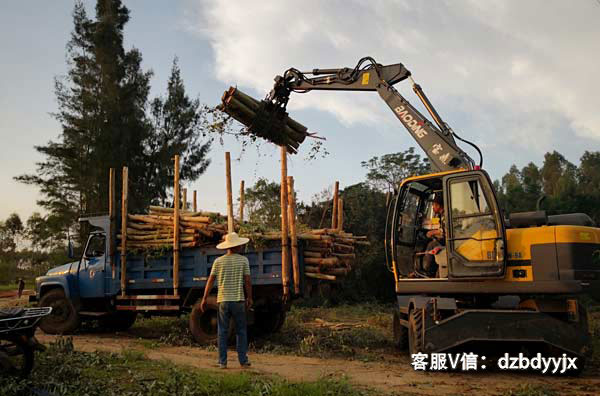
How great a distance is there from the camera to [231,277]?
7078mm

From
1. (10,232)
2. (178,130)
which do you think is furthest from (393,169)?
(10,232)

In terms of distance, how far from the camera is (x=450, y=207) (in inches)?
289

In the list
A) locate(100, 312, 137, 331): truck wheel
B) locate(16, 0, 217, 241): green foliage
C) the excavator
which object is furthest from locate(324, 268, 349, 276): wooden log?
locate(16, 0, 217, 241): green foliage

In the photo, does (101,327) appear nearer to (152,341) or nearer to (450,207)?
(152,341)

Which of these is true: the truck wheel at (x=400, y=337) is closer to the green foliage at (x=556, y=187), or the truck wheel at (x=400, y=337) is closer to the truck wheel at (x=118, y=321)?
the green foliage at (x=556, y=187)

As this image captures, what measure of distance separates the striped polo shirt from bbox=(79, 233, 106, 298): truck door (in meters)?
4.84

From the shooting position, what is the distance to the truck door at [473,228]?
22.8ft

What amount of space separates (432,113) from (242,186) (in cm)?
506

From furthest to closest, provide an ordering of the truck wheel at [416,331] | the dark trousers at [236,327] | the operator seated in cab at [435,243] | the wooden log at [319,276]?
the wooden log at [319,276] → the operator seated in cab at [435,243] → the truck wheel at [416,331] → the dark trousers at [236,327]

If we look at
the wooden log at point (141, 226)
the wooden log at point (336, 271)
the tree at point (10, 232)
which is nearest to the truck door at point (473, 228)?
the wooden log at point (336, 271)

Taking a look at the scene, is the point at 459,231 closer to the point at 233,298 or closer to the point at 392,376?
the point at 392,376

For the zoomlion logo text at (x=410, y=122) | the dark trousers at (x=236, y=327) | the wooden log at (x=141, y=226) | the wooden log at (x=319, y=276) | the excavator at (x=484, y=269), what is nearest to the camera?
the excavator at (x=484, y=269)

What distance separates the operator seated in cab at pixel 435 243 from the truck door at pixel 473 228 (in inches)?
20.1

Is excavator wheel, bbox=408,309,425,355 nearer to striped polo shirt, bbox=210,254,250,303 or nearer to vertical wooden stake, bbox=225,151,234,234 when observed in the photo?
striped polo shirt, bbox=210,254,250,303
